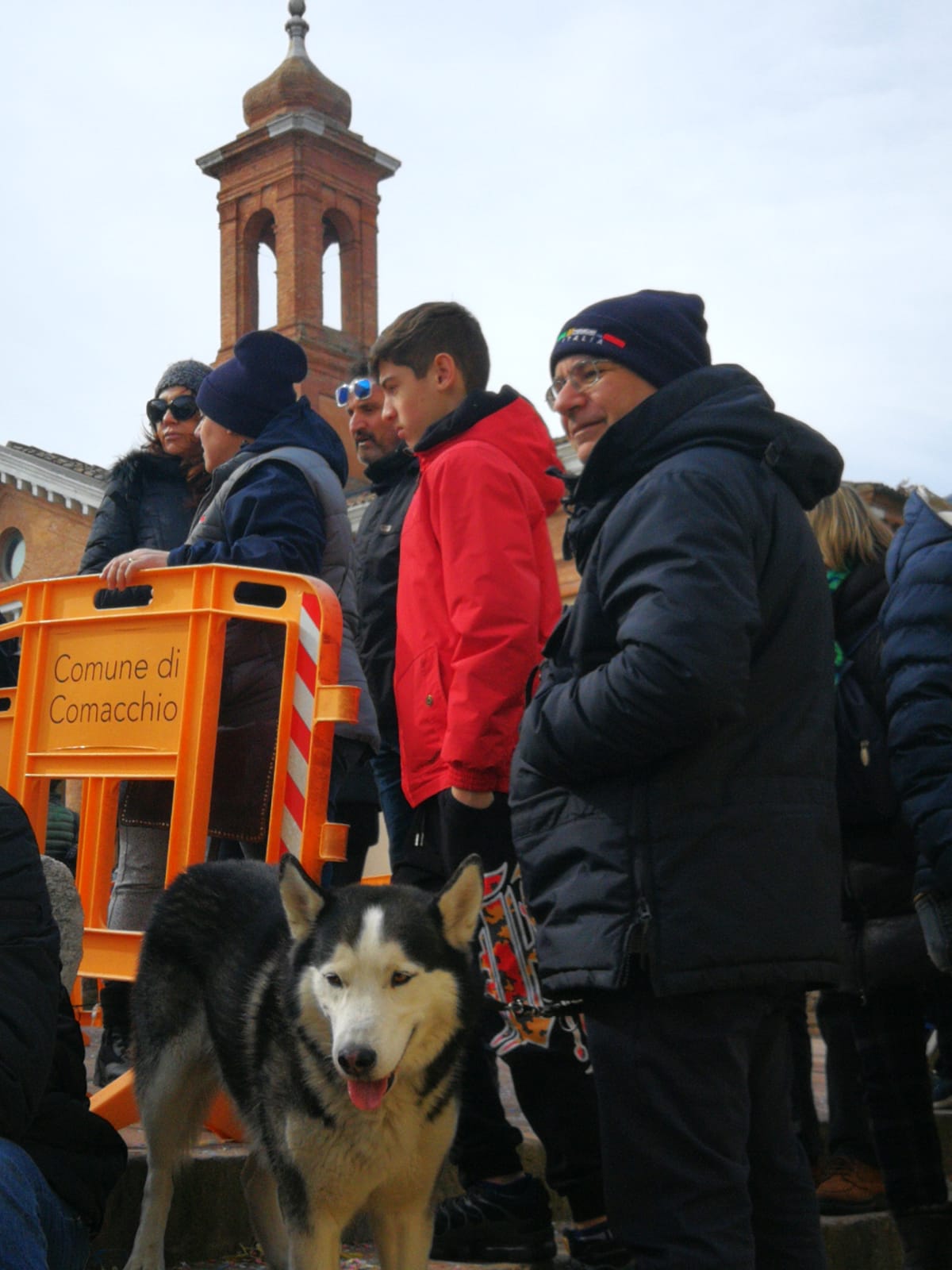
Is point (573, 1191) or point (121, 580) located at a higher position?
point (121, 580)

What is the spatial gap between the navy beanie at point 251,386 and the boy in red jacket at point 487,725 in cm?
75

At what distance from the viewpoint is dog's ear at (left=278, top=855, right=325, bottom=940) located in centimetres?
338

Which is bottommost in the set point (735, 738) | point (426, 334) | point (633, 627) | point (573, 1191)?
point (573, 1191)

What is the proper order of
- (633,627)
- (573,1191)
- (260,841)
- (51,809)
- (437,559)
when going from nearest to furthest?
(633,627) → (573,1191) → (437,559) → (260,841) → (51,809)

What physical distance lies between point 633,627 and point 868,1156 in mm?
2781

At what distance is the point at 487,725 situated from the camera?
12.6ft

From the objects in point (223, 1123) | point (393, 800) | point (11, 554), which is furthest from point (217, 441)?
point (11, 554)

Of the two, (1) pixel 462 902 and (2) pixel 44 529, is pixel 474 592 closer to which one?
(1) pixel 462 902

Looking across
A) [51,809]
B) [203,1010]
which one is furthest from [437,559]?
[51,809]

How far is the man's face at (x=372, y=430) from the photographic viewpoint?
514cm

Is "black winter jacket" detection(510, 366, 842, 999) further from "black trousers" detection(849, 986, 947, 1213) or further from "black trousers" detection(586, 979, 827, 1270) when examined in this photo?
"black trousers" detection(849, 986, 947, 1213)

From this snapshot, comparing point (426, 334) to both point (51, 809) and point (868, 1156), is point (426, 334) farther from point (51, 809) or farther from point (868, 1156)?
point (51, 809)

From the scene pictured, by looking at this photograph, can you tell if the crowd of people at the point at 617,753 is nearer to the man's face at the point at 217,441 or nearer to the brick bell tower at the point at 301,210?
the man's face at the point at 217,441

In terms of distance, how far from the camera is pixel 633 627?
2.93 metres
